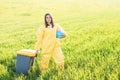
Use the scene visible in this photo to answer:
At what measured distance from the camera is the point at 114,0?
2436 inches

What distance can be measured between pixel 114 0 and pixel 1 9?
25.6 m

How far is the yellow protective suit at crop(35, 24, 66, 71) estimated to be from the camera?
25.3ft

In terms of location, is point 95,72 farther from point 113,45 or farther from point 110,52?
point 113,45

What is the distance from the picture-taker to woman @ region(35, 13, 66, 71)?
7.72m

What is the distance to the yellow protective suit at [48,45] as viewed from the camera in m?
7.73

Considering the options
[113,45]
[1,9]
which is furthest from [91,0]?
[113,45]

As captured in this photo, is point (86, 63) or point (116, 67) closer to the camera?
point (116, 67)

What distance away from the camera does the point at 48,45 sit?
776 cm

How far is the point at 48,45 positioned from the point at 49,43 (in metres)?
0.05

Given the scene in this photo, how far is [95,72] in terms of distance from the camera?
6824mm

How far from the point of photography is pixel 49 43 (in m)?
7.77

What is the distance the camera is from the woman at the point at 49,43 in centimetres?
772

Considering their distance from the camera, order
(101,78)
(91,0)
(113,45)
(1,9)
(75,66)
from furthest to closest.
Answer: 1. (91,0)
2. (1,9)
3. (113,45)
4. (75,66)
5. (101,78)

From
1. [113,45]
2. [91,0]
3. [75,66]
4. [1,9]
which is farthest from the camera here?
[91,0]
